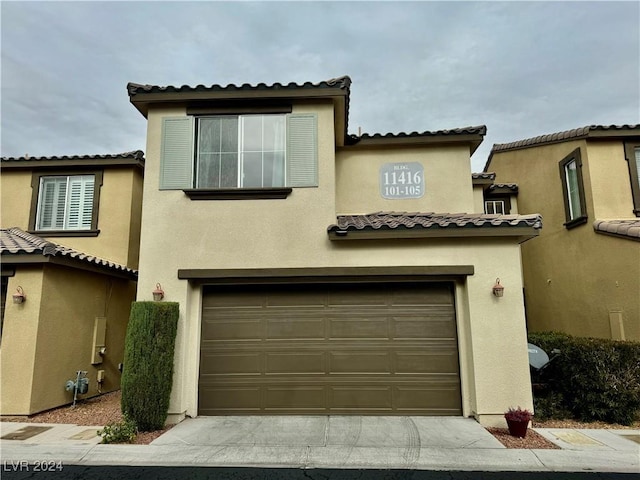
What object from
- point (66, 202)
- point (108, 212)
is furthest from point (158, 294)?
point (66, 202)

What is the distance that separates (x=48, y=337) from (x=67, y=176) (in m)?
5.14

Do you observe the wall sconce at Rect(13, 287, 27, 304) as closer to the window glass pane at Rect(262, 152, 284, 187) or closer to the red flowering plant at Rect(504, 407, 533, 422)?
the window glass pane at Rect(262, 152, 284, 187)

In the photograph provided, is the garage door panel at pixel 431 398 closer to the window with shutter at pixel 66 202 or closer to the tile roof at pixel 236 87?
the tile roof at pixel 236 87

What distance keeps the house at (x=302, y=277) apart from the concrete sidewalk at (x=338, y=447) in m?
0.56

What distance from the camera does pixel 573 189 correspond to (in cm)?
1111

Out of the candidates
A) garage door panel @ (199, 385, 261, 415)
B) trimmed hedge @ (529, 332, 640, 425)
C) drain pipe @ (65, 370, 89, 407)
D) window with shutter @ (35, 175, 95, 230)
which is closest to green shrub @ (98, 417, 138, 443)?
garage door panel @ (199, 385, 261, 415)

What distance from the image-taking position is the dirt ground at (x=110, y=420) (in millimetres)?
5902

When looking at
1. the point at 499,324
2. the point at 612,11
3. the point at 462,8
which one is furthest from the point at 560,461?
the point at 612,11

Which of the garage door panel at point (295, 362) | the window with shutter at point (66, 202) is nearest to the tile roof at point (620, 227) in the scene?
the garage door panel at point (295, 362)

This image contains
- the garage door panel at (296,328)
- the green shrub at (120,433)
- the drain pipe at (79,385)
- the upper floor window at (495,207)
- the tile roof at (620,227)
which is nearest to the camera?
the green shrub at (120,433)

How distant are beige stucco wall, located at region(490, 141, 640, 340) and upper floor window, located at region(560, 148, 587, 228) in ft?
0.53

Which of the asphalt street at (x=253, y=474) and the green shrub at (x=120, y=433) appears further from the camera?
the green shrub at (x=120, y=433)

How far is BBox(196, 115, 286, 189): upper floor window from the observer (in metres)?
7.87

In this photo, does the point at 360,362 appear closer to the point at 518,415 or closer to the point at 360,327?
the point at 360,327
